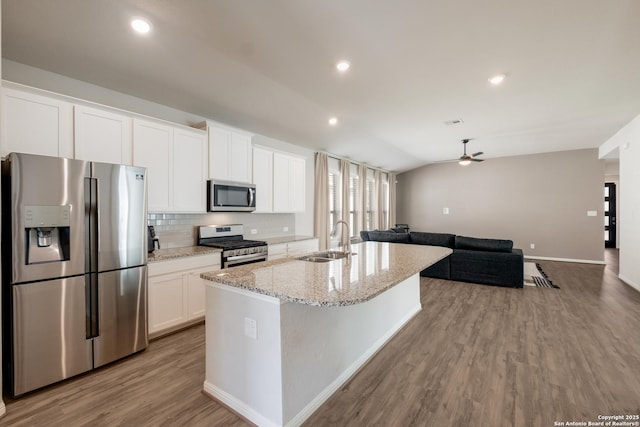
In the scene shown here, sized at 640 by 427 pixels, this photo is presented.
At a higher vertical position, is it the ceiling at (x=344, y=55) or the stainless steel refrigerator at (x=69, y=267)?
the ceiling at (x=344, y=55)

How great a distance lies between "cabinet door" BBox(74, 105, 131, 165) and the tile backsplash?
0.80 meters

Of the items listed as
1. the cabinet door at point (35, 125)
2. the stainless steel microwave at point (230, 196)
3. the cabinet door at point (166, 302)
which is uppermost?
the cabinet door at point (35, 125)

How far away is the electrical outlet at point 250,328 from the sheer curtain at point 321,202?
4316mm

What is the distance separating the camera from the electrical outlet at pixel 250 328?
180 centimetres

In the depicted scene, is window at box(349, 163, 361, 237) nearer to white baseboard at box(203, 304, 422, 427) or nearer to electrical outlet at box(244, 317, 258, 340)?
white baseboard at box(203, 304, 422, 427)

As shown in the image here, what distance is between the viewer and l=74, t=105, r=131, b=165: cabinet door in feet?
8.47

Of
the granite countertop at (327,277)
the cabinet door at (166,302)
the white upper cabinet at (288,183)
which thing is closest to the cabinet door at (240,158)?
the white upper cabinet at (288,183)

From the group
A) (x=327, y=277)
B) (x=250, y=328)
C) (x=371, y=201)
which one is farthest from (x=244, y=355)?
(x=371, y=201)

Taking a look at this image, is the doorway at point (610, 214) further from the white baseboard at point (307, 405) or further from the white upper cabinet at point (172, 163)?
the white upper cabinet at point (172, 163)

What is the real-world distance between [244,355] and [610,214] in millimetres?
13418

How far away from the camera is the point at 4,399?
2.09 m

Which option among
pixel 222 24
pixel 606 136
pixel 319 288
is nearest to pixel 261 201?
pixel 222 24

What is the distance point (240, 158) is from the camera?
13.4 feet

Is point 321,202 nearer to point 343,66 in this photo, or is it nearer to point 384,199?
point 343,66
